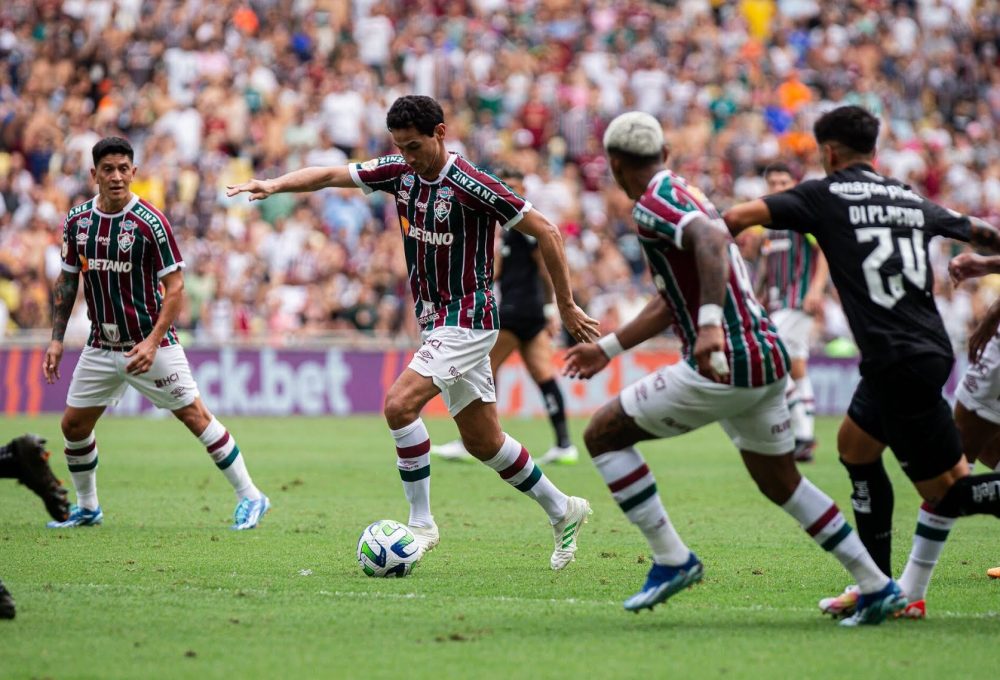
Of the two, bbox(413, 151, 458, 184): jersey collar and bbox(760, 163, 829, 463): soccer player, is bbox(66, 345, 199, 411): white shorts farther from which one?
bbox(760, 163, 829, 463): soccer player

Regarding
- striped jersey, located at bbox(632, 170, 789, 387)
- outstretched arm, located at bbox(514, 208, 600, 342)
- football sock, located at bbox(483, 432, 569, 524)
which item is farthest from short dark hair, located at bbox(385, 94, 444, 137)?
striped jersey, located at bbox(632, 170, 789, 387)

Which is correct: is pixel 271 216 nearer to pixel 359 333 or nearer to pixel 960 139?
pixel 359 333

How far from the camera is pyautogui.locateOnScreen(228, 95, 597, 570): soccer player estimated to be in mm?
8125

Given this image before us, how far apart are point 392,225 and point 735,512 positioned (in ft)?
45.6

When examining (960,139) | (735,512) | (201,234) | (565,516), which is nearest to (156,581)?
(565,516)

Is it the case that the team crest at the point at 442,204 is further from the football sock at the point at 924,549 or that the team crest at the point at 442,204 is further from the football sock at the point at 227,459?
the football sock at the point at 924,549

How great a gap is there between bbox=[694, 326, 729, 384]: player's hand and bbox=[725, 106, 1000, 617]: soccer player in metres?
0.57

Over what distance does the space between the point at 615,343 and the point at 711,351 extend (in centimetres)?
58

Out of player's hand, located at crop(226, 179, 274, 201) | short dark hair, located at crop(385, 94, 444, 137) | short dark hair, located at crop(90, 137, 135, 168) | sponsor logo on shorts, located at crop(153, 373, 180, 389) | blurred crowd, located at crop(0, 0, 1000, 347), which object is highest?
blurred crowd, located at crop(0, 0, 1000, 347)

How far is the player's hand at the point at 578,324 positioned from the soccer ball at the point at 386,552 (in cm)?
154

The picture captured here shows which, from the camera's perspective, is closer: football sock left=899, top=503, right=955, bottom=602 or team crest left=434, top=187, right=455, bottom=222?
football sock left=899, top=503, right=955, bottom=602

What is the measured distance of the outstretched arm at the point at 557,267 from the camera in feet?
26.5

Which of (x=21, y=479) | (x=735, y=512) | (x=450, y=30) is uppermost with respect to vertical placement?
(x=450, y=30)

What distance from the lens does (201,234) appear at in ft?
76.1
